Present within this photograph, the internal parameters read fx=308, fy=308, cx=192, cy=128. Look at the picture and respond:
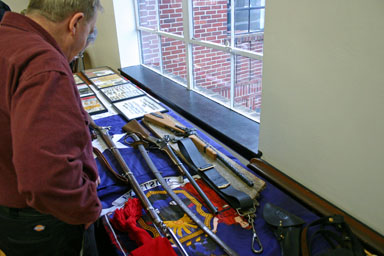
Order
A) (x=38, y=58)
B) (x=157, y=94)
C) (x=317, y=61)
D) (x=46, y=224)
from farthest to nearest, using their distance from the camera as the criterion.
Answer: (x=157, y=94) → (x=317, y=61) → (x=46, y=224) → (x=38, y=58)

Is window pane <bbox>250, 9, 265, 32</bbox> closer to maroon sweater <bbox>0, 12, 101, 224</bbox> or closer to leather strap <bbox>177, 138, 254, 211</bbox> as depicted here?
leather strap <bbox>177, 138, 254, 211</bbox>

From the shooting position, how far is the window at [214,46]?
2.12 m

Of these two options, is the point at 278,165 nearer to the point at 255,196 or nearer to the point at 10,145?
the point at 255,196

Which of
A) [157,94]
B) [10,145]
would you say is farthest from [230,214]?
[157,94]

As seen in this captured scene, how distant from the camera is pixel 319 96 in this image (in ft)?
4.53

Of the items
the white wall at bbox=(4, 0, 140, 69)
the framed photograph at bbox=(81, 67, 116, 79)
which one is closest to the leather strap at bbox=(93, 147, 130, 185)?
the framed photograph at bbox=(81, 67, 116, 79)

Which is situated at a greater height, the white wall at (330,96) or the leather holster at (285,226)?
the white wall at (330,96)

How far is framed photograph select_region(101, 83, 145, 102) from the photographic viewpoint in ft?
8.54

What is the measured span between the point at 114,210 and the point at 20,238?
1.42ft

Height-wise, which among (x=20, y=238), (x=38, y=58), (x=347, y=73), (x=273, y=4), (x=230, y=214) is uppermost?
(x=273, y=4)

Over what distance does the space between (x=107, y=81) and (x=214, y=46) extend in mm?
1215

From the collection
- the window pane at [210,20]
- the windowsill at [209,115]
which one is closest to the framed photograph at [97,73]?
the windowsill at [209,115]

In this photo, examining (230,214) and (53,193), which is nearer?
(53,193)

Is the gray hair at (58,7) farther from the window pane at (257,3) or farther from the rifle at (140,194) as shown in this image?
the window pane at (257,3)
